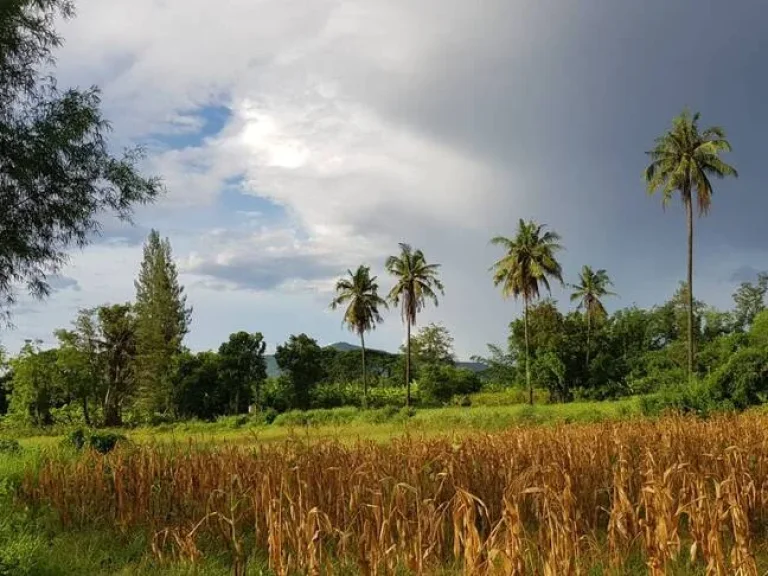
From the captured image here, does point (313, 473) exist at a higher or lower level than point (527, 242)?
lower

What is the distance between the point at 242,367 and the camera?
46.7 m

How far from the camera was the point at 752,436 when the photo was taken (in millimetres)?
11719

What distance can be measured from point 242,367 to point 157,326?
379 inches

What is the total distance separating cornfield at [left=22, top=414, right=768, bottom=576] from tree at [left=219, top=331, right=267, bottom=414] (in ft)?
114

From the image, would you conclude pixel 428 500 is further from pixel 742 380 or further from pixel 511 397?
pixel 511 397

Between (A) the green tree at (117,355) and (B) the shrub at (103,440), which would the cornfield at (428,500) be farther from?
(A) the green tree at (117,355)

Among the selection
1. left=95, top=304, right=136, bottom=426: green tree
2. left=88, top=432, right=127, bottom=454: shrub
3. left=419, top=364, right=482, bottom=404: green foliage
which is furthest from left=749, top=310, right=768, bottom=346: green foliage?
left=95, top=304, right=136, bottom=426: green tree

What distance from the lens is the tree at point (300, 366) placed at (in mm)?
47844

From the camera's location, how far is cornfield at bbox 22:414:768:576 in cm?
511

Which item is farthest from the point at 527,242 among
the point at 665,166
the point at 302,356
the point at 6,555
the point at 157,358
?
the point at 6,555

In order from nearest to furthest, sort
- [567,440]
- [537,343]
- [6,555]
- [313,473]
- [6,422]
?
[6,555] < [313,473] < [567,440] < [6,422] < [537,343]

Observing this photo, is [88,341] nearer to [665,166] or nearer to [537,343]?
[537,343]

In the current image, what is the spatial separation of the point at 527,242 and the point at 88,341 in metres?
30.8

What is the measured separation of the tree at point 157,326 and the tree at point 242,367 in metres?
3.90
